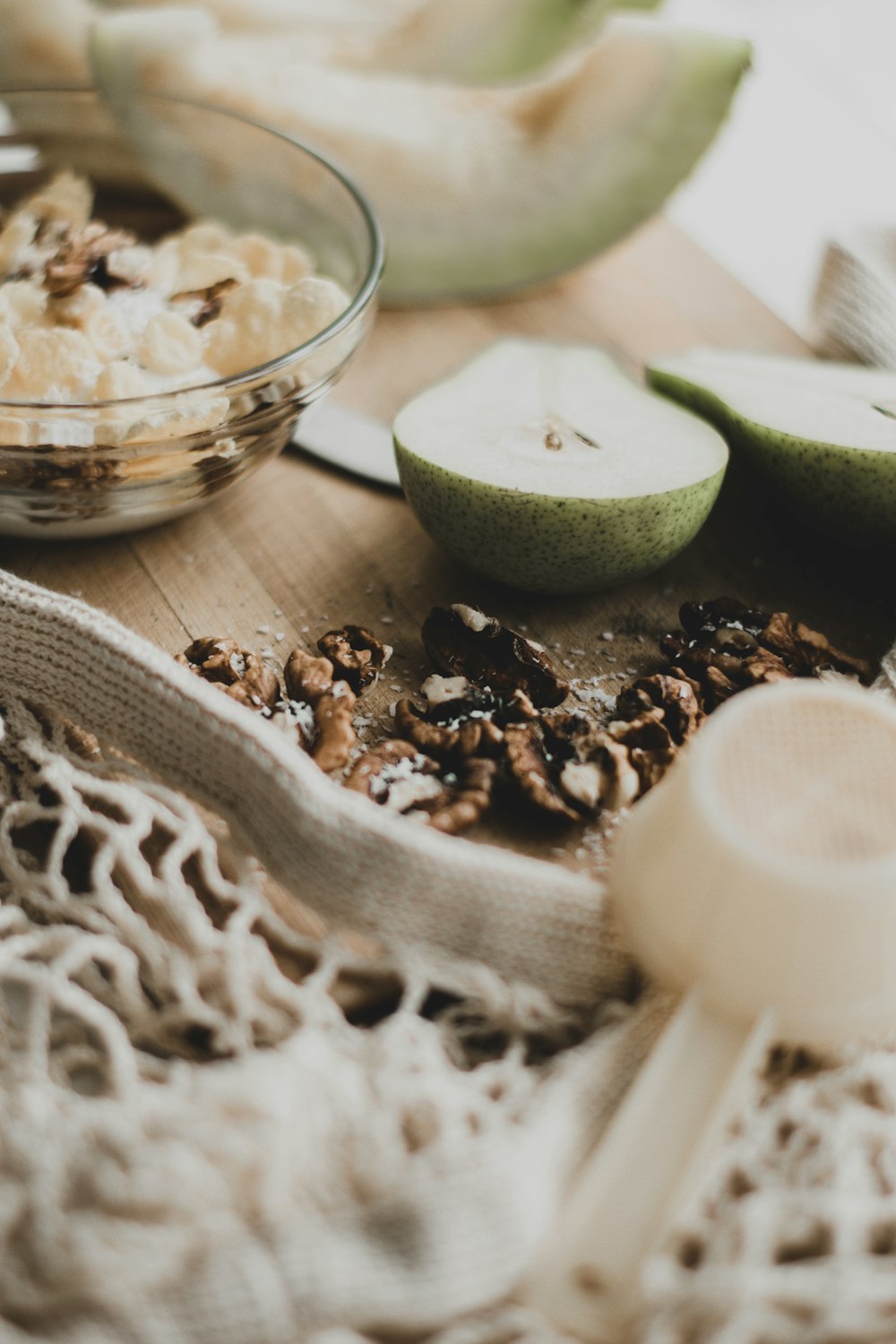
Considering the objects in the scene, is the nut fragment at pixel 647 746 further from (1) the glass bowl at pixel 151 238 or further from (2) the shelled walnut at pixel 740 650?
(1) the glass bowl at pixel 151 238

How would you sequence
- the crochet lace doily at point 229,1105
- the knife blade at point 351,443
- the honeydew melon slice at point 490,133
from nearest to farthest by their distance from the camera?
the crochet lace doily at point 229,1105
the knife blade at point 351,443
the honeydew melon slice at point 490,133

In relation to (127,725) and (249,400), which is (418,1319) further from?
(249,400)

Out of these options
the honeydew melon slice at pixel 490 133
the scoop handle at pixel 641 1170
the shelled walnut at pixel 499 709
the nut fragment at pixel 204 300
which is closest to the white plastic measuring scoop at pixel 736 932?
the scoop handle at pixel 641 1170

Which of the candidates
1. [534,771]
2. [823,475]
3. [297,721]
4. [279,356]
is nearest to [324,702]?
[297,721]

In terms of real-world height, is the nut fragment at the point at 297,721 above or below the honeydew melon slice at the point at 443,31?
below

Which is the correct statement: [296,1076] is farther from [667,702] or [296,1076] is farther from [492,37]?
[492,37]

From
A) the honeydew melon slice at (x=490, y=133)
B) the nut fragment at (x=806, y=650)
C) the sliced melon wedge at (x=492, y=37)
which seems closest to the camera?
the nut fragment at (x=806, y=650)
